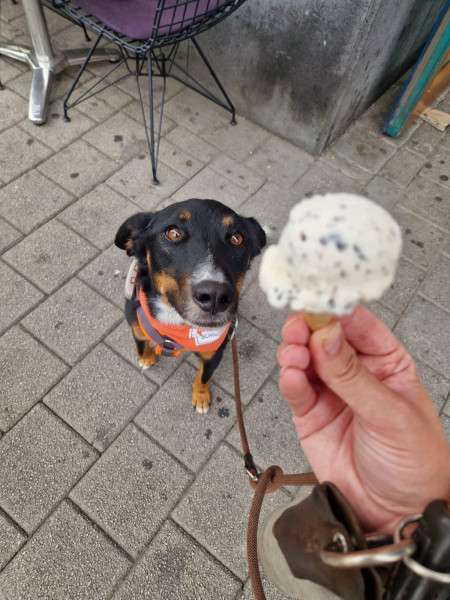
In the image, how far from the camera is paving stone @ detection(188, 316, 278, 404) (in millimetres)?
2750

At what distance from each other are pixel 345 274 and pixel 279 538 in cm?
91

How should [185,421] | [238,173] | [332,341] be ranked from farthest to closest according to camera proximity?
[238,173]
[185,421]
[332,341]

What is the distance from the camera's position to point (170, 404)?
8.57 ft

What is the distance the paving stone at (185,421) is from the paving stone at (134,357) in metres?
0.07

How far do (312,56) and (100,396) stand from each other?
3214 mm

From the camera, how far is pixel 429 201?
3.88 meters

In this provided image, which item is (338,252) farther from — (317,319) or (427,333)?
(427,333)

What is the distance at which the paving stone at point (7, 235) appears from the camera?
3096mm

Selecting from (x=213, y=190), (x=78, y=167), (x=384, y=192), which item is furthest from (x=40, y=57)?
(x=384, y=192)

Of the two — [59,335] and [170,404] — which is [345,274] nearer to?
[170,404]

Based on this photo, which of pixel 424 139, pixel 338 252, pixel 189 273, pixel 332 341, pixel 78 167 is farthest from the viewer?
pixel 424 139

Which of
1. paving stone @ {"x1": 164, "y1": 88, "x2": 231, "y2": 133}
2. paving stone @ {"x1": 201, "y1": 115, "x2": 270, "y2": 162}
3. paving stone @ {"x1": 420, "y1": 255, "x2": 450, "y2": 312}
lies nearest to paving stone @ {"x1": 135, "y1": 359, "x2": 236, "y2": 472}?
paving stone @ {"x1": 420, "y1": 255, "x2": 450, "y2": 312}

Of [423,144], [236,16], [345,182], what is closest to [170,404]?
[345,182]

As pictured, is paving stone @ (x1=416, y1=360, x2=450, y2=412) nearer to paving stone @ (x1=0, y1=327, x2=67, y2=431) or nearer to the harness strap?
the harness strap
